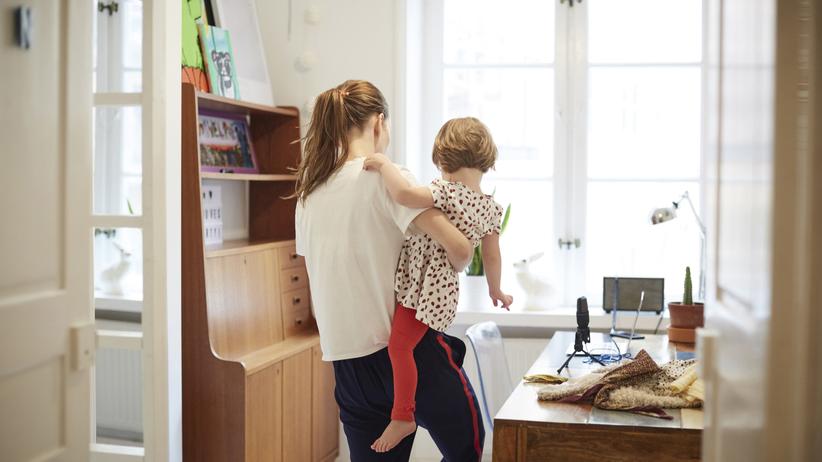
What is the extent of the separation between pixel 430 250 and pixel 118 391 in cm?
239

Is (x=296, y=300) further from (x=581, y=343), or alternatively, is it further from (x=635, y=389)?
(x=635, y=389)

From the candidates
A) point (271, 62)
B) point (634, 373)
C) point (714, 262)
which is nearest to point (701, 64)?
point (271, 62)

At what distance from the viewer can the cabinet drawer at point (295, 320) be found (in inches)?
150

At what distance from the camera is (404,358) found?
2.05 m

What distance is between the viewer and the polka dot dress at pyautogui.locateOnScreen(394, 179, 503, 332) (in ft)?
6.85

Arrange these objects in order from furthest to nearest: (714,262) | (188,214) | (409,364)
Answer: (188,214) < (409,364) < (714,262)

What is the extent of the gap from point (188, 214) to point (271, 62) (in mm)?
1176

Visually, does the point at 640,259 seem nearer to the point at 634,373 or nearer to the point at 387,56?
the point at 387,56

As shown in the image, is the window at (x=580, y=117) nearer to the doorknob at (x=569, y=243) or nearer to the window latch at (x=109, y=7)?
the doorknob at (x=569, y=243)

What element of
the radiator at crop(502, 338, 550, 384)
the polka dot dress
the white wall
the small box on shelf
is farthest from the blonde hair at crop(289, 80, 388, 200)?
the radiator at crop(502, 338, 550, 384)

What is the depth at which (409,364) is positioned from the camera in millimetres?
2059

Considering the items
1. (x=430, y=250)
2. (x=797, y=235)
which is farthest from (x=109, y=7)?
(x=797, y=235)

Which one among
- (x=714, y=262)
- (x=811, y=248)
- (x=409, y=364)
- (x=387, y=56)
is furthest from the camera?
(x=387, y=56)

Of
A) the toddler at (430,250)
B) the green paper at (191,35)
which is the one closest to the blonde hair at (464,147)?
the toddler at (430,250)
